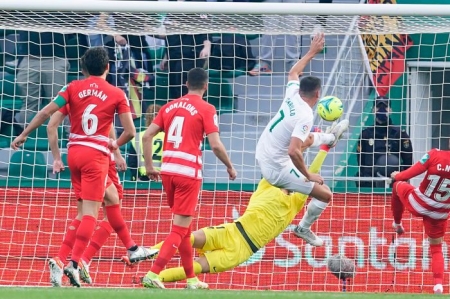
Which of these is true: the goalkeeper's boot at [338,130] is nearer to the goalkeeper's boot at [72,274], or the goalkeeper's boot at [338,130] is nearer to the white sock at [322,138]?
the white sock at [322,138]

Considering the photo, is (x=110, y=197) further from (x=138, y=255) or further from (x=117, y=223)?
(x=138, y=255)

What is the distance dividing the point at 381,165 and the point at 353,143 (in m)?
0.56

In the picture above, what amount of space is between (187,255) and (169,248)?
389 millimetres

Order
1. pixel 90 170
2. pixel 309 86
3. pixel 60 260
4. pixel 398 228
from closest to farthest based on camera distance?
1. pixel 60 260
2. pixel 90 170
3. pixel 309 86
4. pixel 398 228

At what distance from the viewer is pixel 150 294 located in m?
9.18

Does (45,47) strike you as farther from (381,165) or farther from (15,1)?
(381,165)

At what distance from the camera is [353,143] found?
13.7m

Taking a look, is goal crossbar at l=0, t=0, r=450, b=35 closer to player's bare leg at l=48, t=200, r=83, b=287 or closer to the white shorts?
the white shorts

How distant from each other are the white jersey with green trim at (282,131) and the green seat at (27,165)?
3.30 metres

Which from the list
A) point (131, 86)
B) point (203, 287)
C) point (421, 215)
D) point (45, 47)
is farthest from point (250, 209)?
point (45, 47)

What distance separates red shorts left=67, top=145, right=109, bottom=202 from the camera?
10.3 meters

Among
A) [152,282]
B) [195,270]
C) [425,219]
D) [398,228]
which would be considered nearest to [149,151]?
[152,282]

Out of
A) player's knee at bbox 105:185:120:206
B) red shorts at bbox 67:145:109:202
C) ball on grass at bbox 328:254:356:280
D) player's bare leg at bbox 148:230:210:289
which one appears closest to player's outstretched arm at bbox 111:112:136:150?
red shorts at bbox 67:145:109:202

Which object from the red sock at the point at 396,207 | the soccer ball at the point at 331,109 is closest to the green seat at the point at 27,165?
the soccer ball at the point at 331,109
